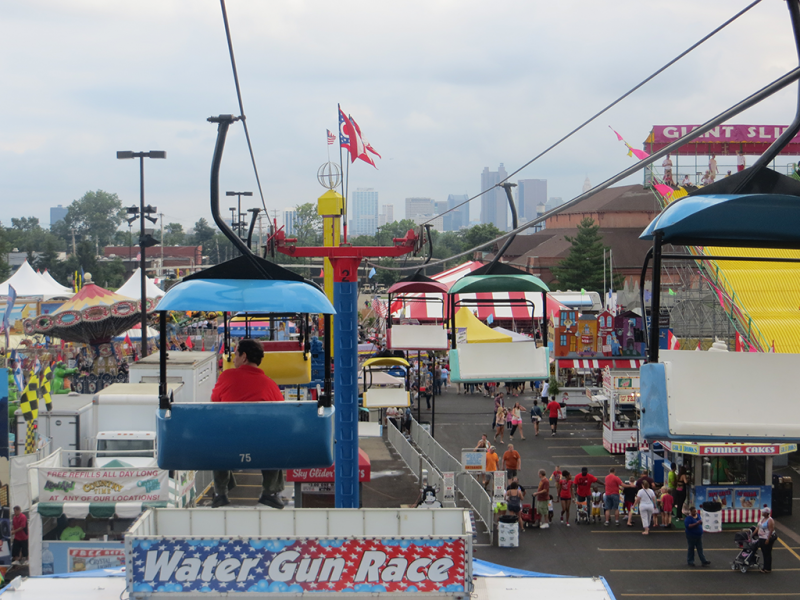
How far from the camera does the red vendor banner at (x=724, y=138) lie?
45750 mm

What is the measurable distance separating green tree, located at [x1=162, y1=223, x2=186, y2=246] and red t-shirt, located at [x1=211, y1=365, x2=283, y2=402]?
6768 inches

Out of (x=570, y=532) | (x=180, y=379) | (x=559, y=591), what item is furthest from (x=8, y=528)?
(x=570, y=532)

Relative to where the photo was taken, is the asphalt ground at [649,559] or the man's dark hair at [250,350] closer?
the man's dark hair at [250,350]

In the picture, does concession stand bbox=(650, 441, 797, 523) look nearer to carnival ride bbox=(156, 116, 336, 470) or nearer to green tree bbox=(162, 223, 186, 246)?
carnival ride bbox=(156, 116, 336, 470)

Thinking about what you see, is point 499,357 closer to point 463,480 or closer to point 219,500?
point 219,500

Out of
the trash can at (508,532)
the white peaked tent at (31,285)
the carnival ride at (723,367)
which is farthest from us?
the white peaked tent at (31,285)

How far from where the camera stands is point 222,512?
25.8ft

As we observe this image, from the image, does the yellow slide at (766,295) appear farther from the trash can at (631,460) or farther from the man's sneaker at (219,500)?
the man's sneaker at (219,500)

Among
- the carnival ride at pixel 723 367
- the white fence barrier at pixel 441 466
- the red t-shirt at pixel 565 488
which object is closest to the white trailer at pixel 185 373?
the white fence barrier at pixel 441 466

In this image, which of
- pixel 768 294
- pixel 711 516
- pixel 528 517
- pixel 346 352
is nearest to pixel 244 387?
pixel 346 352

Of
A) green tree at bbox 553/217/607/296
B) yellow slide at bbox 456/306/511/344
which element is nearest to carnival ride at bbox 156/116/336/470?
yellow slide at bbox 456/306/511/344

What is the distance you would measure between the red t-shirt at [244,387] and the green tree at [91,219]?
539ft

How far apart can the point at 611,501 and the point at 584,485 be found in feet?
2.15

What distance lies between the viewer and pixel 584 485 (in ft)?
55.5
